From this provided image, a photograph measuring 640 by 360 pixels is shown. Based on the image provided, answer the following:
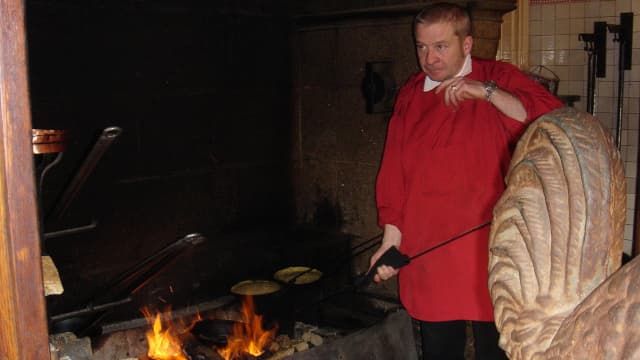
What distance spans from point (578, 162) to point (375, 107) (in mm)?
3640

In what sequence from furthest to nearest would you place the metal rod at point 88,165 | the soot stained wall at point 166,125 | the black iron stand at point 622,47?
the black iron stand at point 622,47, the soot stained wall at point 166,125, the metal rod at point 88,165

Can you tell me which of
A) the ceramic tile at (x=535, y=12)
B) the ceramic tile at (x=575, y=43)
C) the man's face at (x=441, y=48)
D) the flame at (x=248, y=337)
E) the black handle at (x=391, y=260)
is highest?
the ceramic tile at (x=535, y=12)

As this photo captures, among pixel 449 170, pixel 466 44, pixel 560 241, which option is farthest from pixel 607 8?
pixel 560 241

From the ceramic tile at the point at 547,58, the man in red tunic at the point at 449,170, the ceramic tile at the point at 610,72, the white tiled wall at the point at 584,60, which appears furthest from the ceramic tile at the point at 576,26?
the man in red tunic at the point at 449,170

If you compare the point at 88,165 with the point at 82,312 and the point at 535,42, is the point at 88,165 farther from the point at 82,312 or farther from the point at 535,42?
the point at 535,42

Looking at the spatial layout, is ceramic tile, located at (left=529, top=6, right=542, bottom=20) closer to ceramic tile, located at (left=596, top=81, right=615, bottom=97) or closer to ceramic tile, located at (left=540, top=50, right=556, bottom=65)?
ceramic tile, located at (left=540, top=50, right=556, bottom=65)

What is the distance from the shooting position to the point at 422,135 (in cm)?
307

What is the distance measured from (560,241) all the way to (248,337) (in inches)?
114

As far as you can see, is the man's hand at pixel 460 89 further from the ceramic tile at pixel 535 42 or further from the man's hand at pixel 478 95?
the ceramic tile at pixel 535 42

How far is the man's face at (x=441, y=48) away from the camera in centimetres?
295

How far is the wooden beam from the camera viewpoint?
1.28 meters

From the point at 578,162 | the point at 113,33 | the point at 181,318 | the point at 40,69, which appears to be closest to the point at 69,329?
the point at 181,318

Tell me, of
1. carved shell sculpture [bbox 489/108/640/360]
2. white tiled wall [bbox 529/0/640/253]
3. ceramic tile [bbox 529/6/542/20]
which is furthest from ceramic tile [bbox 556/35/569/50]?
carved shell sculpture [bbox 489/108/640/360]

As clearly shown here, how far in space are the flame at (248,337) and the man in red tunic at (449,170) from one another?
3.35 ft
